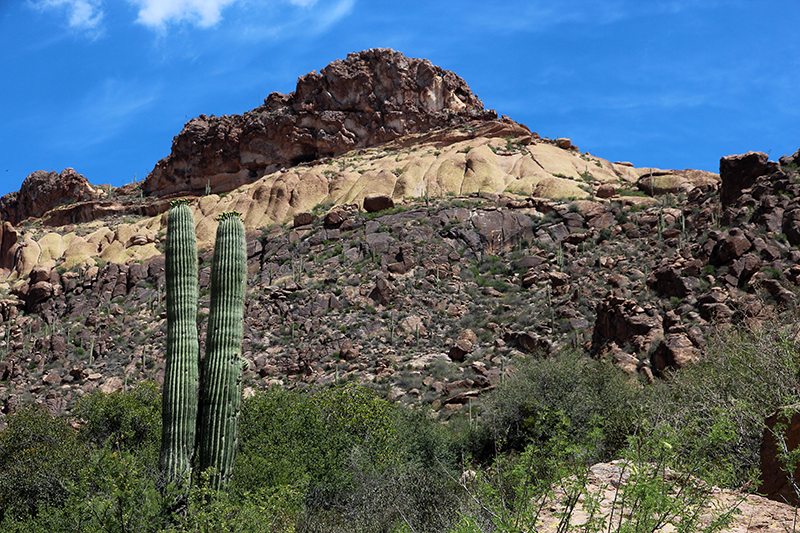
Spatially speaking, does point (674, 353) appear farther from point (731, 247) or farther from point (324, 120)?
point (324, 120)

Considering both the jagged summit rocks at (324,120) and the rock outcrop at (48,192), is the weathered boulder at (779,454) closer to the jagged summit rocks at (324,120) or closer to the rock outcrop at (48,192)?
the jagged summit rocks at (324,120)

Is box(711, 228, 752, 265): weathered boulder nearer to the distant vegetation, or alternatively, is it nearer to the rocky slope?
the rocky slope

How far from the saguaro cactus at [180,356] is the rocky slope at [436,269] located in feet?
47.6

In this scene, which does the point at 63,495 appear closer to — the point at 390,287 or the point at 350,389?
the point at 350,389

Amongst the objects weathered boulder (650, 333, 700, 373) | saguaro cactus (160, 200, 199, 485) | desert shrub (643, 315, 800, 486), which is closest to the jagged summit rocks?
weathered boulder (650, 333, 700, 373)

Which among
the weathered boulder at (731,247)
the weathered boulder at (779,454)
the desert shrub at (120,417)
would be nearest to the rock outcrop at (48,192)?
the desert shrub at (120,417)

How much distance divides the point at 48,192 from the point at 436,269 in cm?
5245

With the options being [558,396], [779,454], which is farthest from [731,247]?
[779,454]

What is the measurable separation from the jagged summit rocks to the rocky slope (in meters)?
1.66

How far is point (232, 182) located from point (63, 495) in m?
49.2

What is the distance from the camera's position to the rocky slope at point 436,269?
24969mm

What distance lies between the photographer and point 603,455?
14672mm

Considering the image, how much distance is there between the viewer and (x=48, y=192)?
226 ft

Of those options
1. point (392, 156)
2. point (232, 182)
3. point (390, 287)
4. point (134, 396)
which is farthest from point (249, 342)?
point (232, 182)
